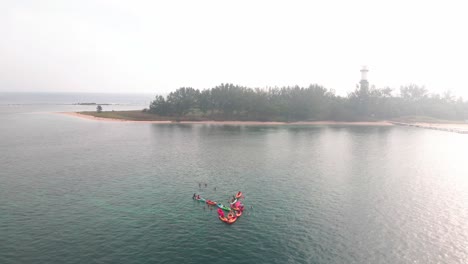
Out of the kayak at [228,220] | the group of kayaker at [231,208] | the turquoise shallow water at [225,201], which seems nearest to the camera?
the turquoise shallow water at [225,201]

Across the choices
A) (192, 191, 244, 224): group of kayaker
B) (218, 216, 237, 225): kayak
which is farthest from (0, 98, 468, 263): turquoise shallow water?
(192, 191, 244, 224): group of kayaker

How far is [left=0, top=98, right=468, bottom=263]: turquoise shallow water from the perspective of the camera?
47.2 m

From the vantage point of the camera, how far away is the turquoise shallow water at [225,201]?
47156mm

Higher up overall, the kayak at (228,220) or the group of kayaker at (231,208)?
the group of kayaker at (231,208)

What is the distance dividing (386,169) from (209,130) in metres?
105

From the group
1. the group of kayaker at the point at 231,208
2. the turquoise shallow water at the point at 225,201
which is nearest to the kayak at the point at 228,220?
the group of kayaker at the point at 231,208

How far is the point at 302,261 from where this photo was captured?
44.6m

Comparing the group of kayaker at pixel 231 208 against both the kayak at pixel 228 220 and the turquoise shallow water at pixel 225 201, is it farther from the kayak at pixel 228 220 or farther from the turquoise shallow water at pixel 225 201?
the turquoise shallow water at pixel 225 201

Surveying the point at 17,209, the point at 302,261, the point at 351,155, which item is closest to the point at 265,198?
the point at 302,261

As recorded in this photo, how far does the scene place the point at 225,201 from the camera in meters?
67.5

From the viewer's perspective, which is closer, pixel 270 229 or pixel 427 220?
pixel 270 229

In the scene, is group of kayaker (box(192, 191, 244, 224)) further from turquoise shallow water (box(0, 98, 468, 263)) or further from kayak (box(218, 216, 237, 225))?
turquoise shallow water (box(0, 98, 468, 263))

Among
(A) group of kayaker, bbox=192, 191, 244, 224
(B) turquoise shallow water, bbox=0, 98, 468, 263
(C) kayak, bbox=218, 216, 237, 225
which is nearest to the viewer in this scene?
(B) turquoise shallow water, bbox=0, 98, 468, 263

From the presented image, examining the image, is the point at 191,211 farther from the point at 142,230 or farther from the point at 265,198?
the point at 265,198
